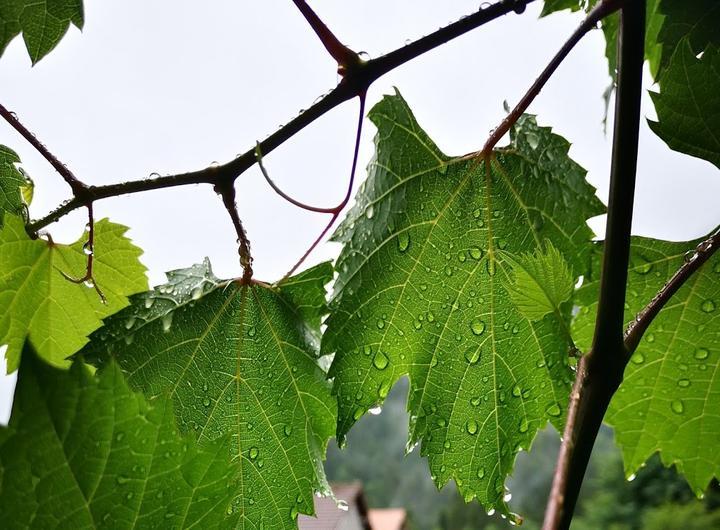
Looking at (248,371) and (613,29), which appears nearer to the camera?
(248,371)

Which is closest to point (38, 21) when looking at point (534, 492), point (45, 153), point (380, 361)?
point (45, 153)

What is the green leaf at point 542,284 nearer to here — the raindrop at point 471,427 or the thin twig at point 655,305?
the thin twig at point 655,305

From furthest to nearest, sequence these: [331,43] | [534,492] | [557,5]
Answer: [534,492]
[557,5]
[331,43]

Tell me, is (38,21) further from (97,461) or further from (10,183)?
(97,461)

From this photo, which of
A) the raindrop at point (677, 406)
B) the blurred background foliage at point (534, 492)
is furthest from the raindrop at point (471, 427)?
the blurred background foliage at point (534, 492)

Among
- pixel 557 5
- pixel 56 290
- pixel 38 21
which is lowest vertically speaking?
pixel 56 290

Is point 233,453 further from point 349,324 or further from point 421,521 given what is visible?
point 421,521

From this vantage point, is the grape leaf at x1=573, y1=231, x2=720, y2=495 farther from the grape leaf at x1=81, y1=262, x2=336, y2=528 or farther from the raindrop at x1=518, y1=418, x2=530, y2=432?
the grape leaf at x1=81, y1=262, x2=336, y2=528

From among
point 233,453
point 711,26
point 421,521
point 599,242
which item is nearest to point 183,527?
point 233,453
